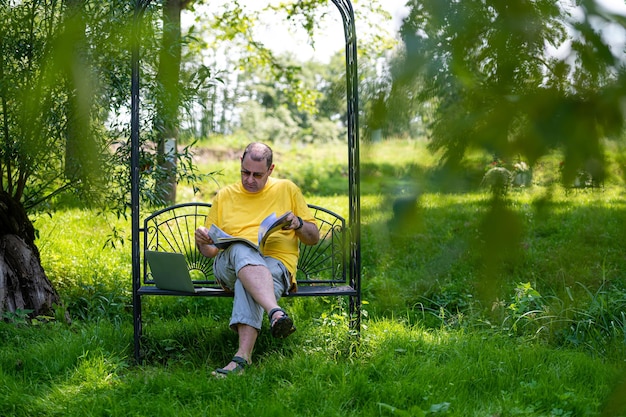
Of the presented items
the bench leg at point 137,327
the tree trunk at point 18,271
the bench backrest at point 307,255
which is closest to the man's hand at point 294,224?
the bench backrest at point 307,255

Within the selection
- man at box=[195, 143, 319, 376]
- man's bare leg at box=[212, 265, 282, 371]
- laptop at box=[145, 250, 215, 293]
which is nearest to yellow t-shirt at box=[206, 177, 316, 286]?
man at box=[195, 143, 319, 376]

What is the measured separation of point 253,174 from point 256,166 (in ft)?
0.15

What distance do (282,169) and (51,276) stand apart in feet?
24.2

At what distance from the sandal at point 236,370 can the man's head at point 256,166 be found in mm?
862

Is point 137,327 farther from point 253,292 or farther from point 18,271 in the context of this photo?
point 18,271

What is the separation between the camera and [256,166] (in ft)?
11.5

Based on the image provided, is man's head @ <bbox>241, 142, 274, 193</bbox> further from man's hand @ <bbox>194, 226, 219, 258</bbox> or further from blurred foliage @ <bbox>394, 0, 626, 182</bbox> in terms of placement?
blurred foliage @ <bbox>394, 0, 626, 182</bbox>

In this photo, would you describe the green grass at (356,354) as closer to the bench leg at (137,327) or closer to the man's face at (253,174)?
the bench leg at (137,327)

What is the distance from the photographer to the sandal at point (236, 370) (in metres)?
2.94

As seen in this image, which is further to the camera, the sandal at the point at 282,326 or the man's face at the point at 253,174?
the man's face at the point at 253,174

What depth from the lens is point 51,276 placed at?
15.3 ft

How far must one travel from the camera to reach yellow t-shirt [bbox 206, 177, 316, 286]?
353 cm


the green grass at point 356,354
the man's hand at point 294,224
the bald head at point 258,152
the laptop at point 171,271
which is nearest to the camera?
the green grass at point 356,354

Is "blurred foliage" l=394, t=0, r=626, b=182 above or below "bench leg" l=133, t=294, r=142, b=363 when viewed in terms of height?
above
